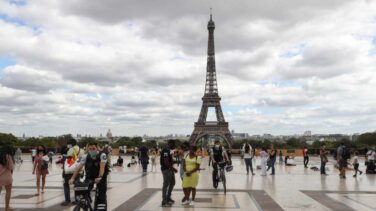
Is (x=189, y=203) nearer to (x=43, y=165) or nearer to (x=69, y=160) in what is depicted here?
(x=69, y=160)

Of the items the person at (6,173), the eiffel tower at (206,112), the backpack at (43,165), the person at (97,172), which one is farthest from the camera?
the eiffel tower at (206,112)

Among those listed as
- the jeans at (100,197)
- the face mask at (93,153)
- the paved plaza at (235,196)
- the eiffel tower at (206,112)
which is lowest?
the paved plaza at (235,196)

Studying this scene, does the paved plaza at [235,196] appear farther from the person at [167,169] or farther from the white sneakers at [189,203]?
the person at [167,169]

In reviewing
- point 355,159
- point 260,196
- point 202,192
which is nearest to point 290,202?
point 260,196

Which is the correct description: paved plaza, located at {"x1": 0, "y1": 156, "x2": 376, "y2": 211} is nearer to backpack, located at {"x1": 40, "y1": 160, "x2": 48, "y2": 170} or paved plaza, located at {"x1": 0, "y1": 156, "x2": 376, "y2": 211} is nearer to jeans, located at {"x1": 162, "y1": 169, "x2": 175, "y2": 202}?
jeans, located at {"x1": 162, "y1": 169, "x2": 175, "y2": 202}

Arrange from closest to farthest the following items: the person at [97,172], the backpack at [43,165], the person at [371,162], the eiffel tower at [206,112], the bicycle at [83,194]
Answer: the bicycle at [83,194] < the person at [97,172] < the backpack at [43,165] < the person at [371,162] < the eiffel tower at [206,112]

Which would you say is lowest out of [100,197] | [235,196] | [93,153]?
[235,196]

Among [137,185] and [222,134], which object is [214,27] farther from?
[137,185]

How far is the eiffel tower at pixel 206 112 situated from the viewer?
9725 centimetres

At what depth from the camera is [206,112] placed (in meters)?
100

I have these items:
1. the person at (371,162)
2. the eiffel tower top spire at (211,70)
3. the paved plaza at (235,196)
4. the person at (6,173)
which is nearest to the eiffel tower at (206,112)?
the eiffel tower top spire at (211,70)

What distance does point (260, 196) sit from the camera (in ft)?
47.8

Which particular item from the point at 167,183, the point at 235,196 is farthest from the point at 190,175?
the point at 235,196

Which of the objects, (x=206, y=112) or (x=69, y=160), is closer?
(x=69, y=160)
